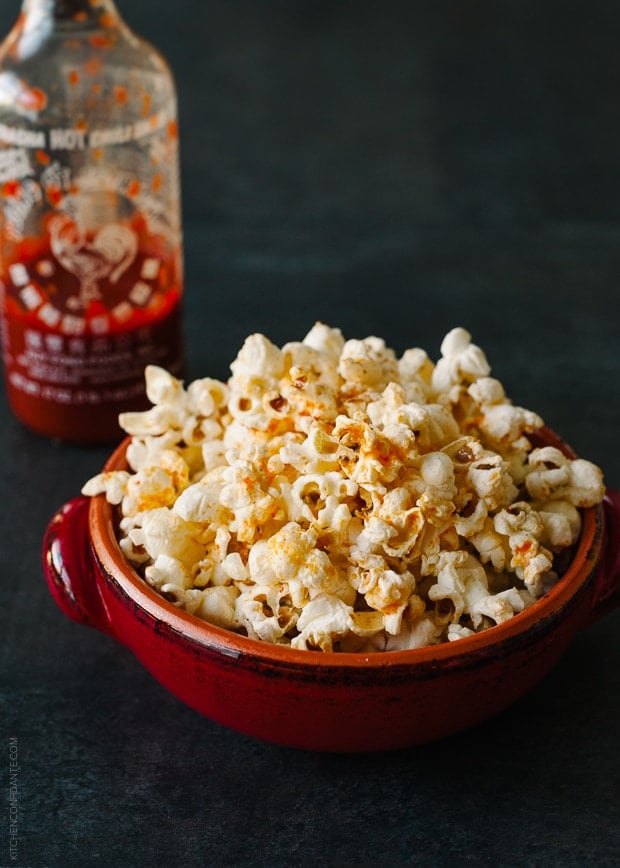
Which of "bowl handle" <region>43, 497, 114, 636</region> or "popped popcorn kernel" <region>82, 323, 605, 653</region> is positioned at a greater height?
"popped popcorn kernel" <region>82, 323, 605, 653</region>

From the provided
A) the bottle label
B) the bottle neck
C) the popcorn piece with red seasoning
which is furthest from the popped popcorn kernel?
the bottle neck

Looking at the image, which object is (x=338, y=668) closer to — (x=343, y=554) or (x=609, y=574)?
(x=343, y=554)

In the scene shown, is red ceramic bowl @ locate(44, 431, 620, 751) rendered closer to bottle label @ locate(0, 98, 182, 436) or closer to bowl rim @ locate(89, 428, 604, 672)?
bowl rim @ locate(89, 428, 604, 672)

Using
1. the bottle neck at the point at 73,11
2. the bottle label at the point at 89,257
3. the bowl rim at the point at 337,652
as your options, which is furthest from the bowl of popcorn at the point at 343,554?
the bottle neck at the point at 73,11

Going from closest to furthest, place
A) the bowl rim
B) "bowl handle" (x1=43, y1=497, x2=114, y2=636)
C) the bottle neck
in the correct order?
the bowl rim, "bowl handle" (x1=43, y1=497, x2=114, y2=636), the bottle neck

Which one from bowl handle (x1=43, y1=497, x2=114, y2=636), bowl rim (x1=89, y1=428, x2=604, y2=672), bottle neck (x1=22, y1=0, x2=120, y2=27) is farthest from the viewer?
bottle neck (x1=22, y1=0, x2=120, y2=27)

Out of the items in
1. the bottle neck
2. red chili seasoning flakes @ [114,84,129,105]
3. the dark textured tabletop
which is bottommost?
the dark textured tabletop

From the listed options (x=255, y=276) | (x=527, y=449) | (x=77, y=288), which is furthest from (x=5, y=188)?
(x=527, y=449)
